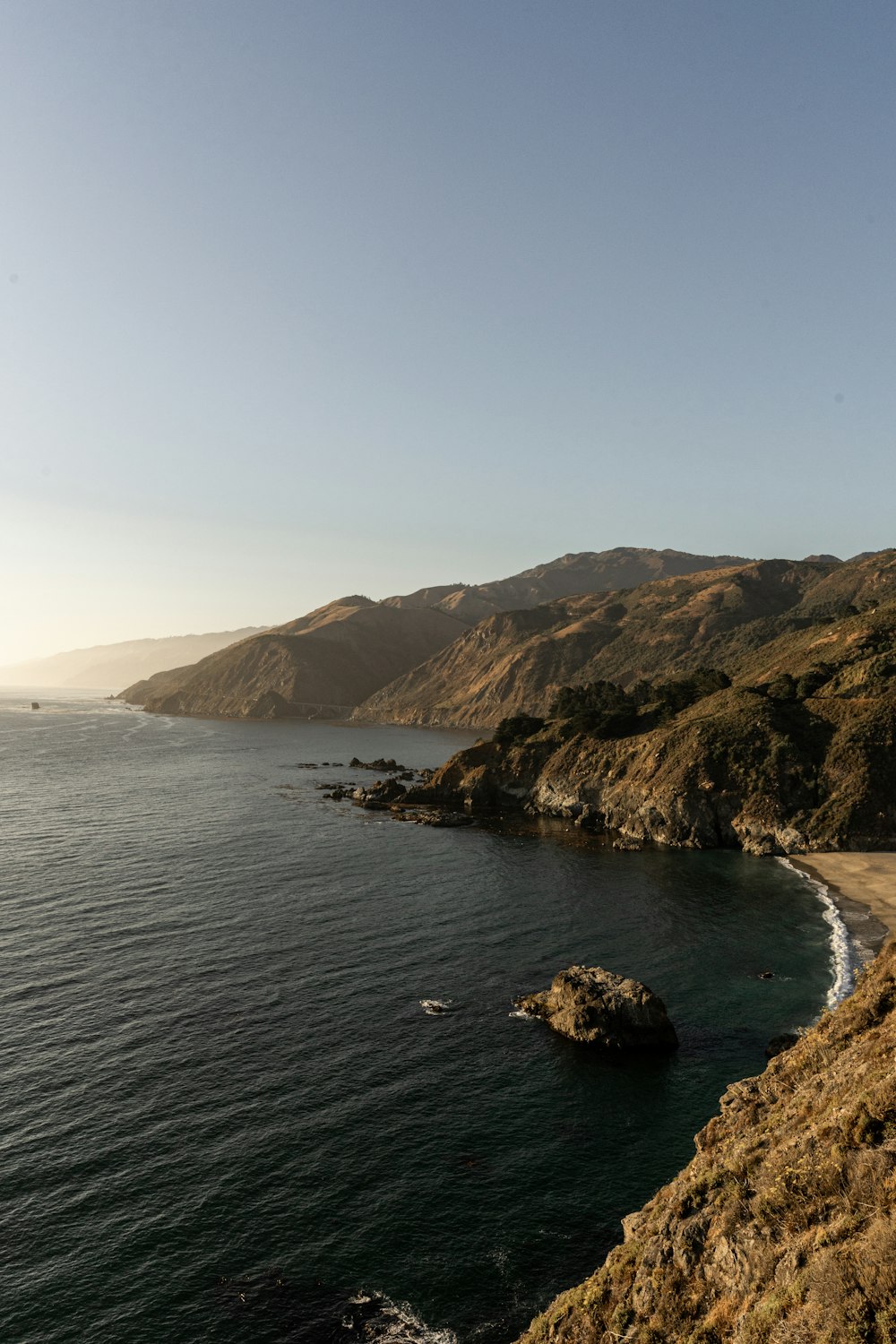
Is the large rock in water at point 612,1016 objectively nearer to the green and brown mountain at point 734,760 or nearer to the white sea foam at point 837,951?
the white sea foam at point 837,951

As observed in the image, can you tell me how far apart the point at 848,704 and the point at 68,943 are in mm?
93878

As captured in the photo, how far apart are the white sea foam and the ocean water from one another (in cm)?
80

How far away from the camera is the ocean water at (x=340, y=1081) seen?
2762 centimetres

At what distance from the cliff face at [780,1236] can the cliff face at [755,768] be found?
66.6 meters

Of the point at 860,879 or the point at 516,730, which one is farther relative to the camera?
the point at 516,730

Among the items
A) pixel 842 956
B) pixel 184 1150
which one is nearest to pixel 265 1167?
pixel 184 1150

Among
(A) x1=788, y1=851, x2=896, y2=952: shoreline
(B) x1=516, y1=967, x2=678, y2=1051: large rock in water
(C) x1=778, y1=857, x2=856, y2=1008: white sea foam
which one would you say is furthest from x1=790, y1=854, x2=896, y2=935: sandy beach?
(B) x1=516, y1=967, x2=678, y2=1051: large rock in water

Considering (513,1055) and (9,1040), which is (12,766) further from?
(513,1055)

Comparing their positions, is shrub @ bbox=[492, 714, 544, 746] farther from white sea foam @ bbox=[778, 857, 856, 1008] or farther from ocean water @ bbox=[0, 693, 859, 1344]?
white sea foam @ bbox=[778, 857, 856, 1008]

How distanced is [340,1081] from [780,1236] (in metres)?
27.6

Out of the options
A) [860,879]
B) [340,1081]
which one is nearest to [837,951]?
[860,879]

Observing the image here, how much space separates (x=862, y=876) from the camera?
7506 cm

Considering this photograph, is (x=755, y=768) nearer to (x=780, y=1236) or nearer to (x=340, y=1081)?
(x=340, y=1081)

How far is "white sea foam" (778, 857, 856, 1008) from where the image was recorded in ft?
167
